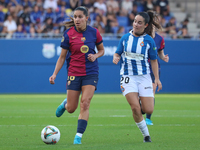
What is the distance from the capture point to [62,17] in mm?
20031

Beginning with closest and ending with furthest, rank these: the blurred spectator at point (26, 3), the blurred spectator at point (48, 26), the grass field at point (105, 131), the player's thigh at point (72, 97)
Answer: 1. the grass field at point (105, 131)
2. the player's thigh at point (72, 97)
3. the blurred spectator at point (48, 26)
4. the blurred spectator at point (26, 3)

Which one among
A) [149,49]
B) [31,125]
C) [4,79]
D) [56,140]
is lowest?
[4,79]

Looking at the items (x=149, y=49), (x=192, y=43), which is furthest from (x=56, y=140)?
(x=192, y=43)

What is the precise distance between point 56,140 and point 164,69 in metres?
14.4

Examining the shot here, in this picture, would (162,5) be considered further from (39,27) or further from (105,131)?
(105,131)

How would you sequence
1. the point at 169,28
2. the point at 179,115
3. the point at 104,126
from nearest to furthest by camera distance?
the point at 104,126
the point at 179,115
the point at 169,28

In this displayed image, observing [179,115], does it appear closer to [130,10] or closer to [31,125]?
[31,125]

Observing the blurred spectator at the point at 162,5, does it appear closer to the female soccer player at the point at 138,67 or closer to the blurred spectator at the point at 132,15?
the blurred spectator at the point at 132,15

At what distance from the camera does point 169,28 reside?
67.2 feet

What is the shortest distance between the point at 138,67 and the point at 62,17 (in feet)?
47.3

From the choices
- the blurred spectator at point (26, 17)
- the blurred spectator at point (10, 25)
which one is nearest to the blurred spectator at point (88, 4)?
the blurred spectator at point (26, 17)

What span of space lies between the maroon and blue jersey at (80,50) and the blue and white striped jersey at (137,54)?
0.54m

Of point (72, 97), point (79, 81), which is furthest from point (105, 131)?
point (79, 81)

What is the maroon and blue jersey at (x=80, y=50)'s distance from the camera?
20.4ft
